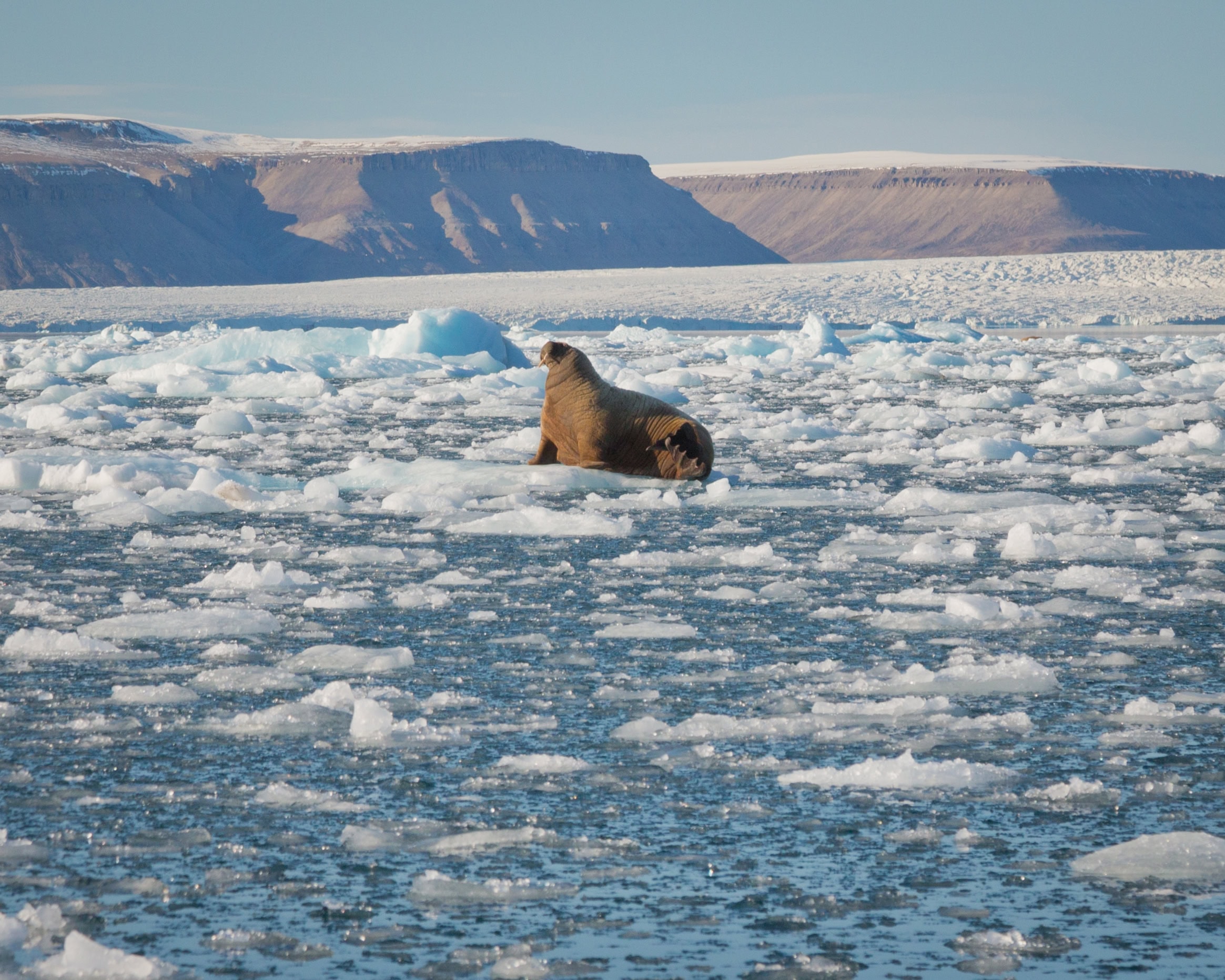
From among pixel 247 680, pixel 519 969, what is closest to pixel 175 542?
pixel 247 680

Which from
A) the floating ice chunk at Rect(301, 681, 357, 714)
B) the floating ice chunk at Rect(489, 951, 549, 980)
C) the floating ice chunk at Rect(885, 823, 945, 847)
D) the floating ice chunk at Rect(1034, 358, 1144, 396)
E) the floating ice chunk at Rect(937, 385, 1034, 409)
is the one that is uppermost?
the floating ice chunk at Rect(1034, 358, 1144, 396)

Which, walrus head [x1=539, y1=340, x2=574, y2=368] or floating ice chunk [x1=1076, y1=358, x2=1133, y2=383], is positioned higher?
walrus head [x1=539, y1=340, x2=574, y2=368]

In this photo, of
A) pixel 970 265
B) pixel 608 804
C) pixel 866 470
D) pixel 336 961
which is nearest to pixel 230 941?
pixel 336 961

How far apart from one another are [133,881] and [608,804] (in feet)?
3.52

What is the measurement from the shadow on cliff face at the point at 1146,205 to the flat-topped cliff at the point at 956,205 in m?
0.13

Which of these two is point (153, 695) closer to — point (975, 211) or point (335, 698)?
point (335, 698)

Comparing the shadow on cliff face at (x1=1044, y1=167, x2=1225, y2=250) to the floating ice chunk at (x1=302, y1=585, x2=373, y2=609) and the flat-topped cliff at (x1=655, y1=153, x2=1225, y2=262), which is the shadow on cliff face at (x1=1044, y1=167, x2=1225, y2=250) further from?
the floating ice chunk at (x1=302, y1=585, x2=373, y2=609)

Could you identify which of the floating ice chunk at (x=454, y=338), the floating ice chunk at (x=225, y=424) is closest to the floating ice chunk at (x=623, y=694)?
the floating ice chunk at (x=225, y=424)

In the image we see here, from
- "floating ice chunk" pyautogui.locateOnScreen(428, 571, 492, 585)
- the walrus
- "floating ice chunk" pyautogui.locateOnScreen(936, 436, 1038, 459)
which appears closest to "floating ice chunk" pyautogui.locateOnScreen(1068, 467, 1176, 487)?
"floating ice chunk" pyautogui.locateOnScreen(936, 436, 1038, 459)

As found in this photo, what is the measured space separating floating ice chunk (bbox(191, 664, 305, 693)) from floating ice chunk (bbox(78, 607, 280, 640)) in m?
0.56

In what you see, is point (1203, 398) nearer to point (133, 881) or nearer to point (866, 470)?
point (866, 470)

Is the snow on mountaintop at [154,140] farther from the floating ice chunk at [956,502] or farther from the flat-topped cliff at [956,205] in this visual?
the floating ice chunk at [956,502]

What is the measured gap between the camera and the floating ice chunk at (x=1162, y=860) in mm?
3119

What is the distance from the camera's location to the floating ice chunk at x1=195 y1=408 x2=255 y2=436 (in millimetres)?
12781
